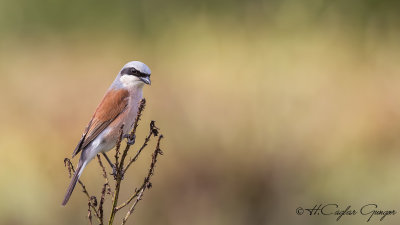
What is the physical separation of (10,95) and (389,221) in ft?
12.7

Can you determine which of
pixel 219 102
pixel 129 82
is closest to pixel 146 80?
pixel 129 82

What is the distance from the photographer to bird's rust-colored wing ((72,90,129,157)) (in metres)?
2.95

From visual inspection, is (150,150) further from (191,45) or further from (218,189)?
(191,45)

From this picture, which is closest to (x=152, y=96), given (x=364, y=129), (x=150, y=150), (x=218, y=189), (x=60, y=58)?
(x=150, y=150)

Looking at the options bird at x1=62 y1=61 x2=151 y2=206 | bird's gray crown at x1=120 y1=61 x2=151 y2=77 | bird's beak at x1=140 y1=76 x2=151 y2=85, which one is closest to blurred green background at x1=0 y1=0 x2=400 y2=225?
bird at x1=62 y1=61 x2=151 y2=206

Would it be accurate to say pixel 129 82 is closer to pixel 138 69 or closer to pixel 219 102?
pixel 138 69

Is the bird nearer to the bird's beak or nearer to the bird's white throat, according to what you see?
the bird's white throat

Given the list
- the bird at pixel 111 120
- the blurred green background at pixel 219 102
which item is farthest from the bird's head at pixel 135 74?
the blurred green background at pixel 219 102

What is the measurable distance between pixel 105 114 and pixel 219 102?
306 cm

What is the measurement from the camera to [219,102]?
597 centimetres

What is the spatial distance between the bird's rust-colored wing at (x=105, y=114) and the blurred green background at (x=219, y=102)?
1.90 meters

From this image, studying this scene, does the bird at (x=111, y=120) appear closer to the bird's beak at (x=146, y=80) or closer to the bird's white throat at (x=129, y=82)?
the bird's white throat at (x=129, y=82)

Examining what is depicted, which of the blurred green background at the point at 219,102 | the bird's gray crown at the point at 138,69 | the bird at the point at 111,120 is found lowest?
the bird at the point at 111,120

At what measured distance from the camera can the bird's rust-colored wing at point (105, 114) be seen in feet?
9.69
